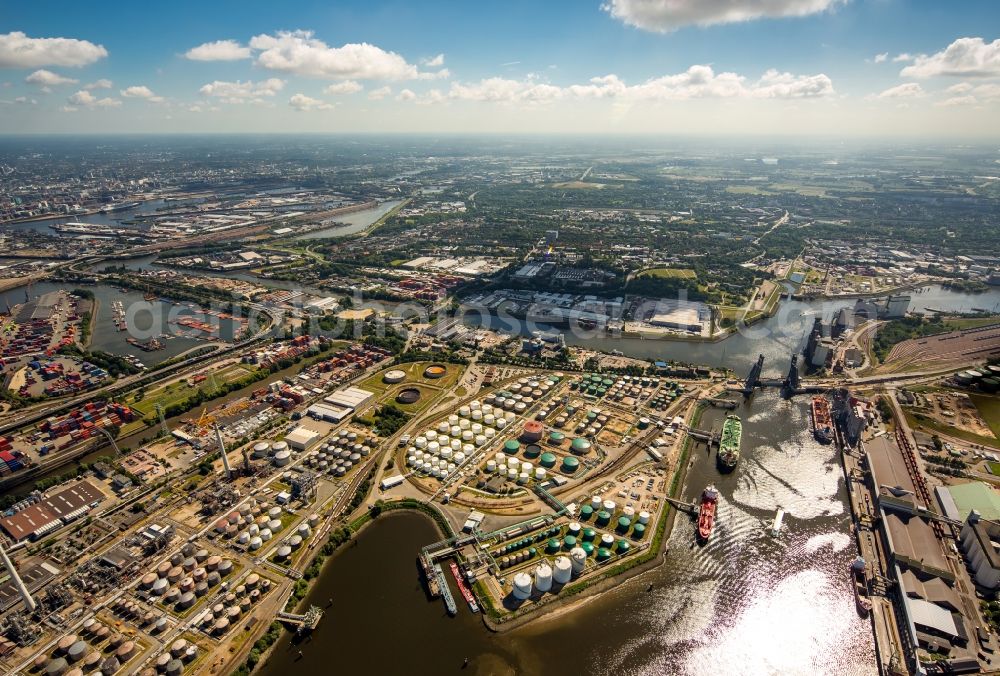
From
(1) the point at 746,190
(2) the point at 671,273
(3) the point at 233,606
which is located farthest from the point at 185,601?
(1) the point at 746,190

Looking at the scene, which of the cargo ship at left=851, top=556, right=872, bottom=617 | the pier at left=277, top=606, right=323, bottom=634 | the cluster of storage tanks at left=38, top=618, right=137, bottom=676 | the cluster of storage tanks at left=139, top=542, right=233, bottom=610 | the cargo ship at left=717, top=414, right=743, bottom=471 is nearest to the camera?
the cluster of storage tanks at left=38, top=618, right=137, bottom=676

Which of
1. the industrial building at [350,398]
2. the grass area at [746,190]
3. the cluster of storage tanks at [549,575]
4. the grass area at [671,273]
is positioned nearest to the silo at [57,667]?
the cluster of storage tanks at [549,575]

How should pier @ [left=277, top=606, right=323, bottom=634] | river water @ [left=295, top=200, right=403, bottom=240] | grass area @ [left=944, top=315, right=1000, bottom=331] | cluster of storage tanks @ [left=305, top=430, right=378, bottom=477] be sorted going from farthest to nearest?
river water @ [left=295, top=200, right=403, bottom=240] < grass area @ [left=944, top=315, right=1000, bottom=331] < cluster of storage tanks @ [left=305, top=430, right=378, bottom=477] < pier @ [left=277, top=606, right=323, bottom=634]

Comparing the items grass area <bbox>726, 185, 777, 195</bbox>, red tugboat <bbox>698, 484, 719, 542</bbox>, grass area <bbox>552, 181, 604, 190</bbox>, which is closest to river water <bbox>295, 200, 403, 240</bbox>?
grass area <bbox>552, 181, 604, 190</bbox>

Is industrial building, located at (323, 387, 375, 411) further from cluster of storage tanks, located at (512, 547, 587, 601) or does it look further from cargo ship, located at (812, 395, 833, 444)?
cargo ship, located at (812, 395, 833, 444)

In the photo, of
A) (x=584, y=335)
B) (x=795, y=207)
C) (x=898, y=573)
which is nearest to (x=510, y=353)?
(x=584, y=335)

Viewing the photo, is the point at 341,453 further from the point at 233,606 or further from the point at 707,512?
the point at 707,512

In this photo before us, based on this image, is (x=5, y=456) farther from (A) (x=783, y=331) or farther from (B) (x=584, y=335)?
(A) (x=783, y=331)
